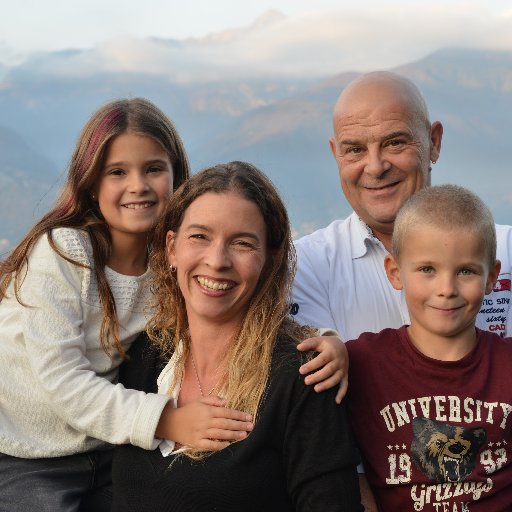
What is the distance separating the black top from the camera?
8.34 feet

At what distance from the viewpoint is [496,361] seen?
9.14ft

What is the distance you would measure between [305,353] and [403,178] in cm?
147

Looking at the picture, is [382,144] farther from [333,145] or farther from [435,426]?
[435,426]

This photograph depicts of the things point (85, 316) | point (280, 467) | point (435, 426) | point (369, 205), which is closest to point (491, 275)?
point (435, 426)

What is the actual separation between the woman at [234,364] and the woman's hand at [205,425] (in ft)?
0.10

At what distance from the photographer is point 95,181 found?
3688 mm

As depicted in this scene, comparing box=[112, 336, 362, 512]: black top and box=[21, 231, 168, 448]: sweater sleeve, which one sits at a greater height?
box=[21, 231, 168, 448]: sweater sleeve

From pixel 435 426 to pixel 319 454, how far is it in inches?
18.0

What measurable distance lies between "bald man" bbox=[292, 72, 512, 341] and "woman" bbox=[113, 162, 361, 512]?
704 millimetres

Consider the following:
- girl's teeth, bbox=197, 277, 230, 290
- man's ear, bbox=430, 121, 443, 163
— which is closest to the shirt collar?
man's ear, bbox=430, 121, 443, 163

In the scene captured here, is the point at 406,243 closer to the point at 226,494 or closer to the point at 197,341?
the point at 197,341

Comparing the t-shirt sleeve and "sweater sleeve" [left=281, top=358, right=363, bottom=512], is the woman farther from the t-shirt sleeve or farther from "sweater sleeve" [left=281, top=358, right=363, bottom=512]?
the t-shirt sleeve

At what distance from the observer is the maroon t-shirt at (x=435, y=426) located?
107 inches

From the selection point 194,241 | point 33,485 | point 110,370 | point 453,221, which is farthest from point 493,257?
point 33,485
